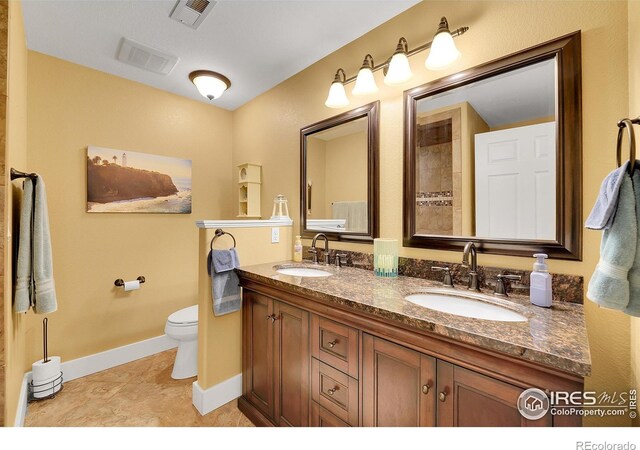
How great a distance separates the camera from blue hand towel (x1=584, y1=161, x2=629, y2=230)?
69cm

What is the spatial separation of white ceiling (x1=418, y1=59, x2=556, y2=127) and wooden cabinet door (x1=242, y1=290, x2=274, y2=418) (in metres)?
1.53

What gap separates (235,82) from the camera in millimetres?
2566

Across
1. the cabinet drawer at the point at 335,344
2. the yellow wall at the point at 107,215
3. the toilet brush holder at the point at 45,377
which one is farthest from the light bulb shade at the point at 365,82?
the toilet brush holder at the point at 45,377

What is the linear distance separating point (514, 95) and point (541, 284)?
2.87ft

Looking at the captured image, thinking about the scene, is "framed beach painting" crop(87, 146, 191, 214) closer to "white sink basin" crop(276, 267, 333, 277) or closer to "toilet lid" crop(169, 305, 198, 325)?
"toilet lid" crop(169, 305, 198, 325)

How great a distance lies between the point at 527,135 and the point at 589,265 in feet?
1.98

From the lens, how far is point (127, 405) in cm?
192

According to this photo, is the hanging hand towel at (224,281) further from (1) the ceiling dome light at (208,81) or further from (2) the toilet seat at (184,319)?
(1) the ceiling dome light at (208,81)

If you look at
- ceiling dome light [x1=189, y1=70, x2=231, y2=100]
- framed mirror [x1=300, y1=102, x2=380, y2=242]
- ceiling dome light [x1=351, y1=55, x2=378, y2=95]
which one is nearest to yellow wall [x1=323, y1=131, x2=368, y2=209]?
framed mirror [x1=300, y1=102, x2=380, y2=242]

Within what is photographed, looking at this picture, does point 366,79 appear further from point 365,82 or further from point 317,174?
point 317,174

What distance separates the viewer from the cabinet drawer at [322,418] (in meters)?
1.25

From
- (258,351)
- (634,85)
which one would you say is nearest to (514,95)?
(634,85)
